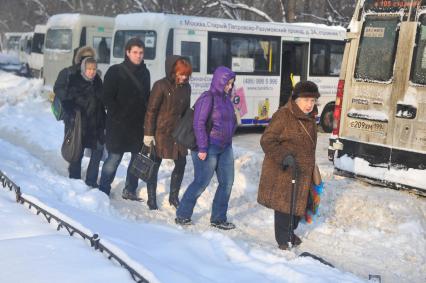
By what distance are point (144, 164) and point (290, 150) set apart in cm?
191

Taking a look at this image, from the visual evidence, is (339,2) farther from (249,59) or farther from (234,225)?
(234,225)

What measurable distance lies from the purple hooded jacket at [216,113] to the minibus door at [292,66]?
9.06 meters

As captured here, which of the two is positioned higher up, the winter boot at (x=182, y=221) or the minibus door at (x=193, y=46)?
the minibus door at (x=193, y=46)

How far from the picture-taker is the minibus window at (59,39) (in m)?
17.6

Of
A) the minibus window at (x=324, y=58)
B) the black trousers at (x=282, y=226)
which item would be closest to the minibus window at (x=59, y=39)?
the minibus window at (x=324, y=58)

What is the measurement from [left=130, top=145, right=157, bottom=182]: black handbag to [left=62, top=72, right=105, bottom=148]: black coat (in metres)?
0.76

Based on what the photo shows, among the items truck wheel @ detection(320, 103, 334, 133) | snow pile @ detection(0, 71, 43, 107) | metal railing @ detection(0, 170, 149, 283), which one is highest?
metal railing @ detection(0, 170, 149, 283)

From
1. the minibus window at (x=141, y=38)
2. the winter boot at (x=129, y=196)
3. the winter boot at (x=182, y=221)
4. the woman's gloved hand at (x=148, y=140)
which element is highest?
the minibus window at (x=141, y=38)

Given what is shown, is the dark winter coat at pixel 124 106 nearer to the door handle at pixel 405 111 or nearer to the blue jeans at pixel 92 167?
the blue jeans at pixel 92 167

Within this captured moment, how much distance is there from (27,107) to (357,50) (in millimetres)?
10883

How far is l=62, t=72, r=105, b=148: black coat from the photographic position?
263 inches

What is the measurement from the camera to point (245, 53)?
45.0 ft

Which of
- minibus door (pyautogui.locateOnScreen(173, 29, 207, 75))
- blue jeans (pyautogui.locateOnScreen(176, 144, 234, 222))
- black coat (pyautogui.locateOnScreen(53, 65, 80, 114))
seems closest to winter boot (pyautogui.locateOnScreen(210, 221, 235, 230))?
blue jeans (pyautogui.locateOnScreen(176, 144, 234, 222))

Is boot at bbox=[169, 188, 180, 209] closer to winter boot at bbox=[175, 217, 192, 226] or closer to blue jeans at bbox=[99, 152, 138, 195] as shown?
blue jeans at bbox=[99, 152, 138, 195]
